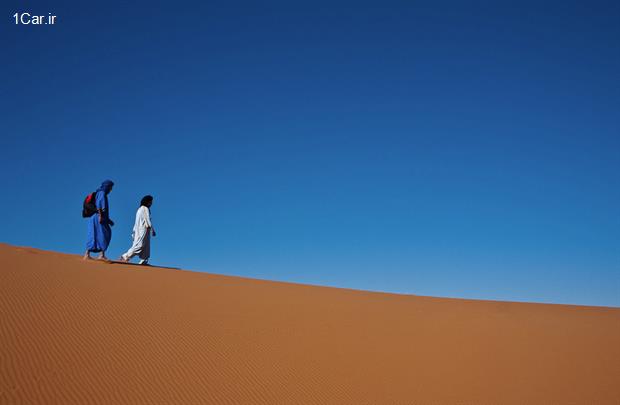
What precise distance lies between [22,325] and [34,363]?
1250 millimetres

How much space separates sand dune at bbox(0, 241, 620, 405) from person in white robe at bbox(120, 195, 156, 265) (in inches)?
133

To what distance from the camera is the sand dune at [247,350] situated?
5.31 m

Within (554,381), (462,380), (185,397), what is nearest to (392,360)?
(462,380)

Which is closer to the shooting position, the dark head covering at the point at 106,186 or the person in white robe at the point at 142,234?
the dark head covering at the point at 106,186

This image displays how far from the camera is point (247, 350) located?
275 inches

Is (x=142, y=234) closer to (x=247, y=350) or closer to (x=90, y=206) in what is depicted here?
(x=90, y=206)

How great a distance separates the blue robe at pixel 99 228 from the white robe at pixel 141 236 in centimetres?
123

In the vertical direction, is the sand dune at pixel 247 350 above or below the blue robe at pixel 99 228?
below

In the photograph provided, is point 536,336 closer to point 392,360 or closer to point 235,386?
point 392,360

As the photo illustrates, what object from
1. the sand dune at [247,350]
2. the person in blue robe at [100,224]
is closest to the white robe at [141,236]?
the person in blue robe at [100,224]

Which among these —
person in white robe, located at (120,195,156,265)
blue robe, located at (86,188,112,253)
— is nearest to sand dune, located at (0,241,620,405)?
blue robe, located at (86,188,112,253)

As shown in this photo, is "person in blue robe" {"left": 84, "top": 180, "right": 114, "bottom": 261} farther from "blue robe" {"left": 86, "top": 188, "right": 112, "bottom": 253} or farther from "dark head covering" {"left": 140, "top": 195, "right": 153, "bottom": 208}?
"dark head covering" {"left": 140, "top": 195, "right": 153, "bottom": 208}

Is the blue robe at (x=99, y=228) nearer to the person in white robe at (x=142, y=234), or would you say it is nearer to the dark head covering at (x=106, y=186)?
the dark head covering at (x=106, y=186)

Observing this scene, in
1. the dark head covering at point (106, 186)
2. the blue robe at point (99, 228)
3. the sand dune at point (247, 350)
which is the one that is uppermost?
the dark head covering at point (106, 186)
